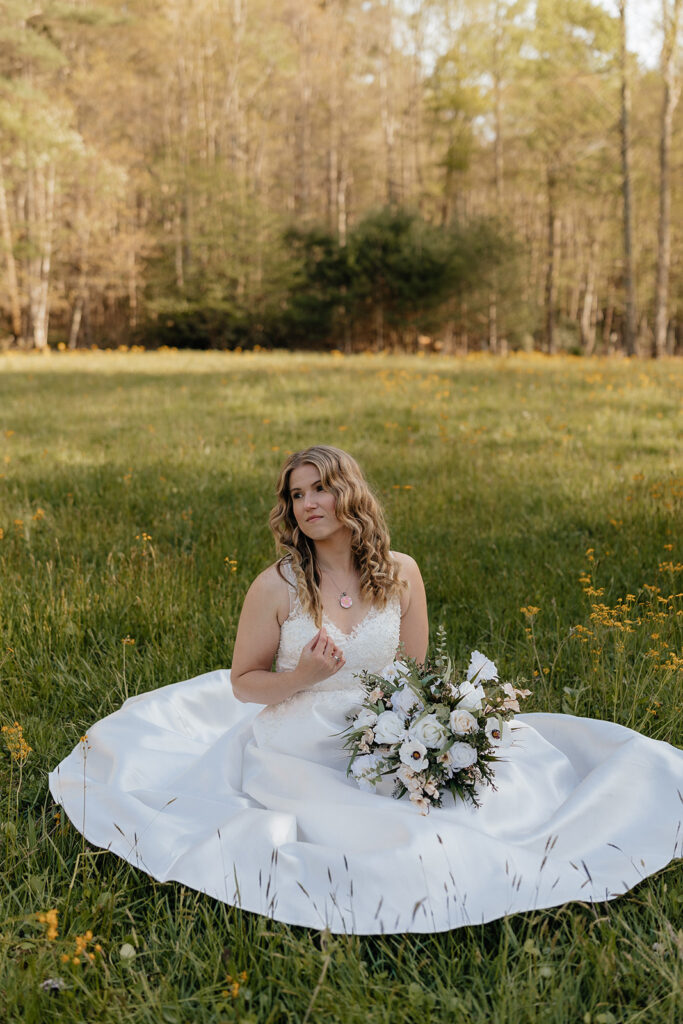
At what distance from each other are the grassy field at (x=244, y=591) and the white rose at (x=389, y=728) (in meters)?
0.60

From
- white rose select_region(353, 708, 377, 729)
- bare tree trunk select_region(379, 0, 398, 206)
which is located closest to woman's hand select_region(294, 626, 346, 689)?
white rose select_region(353, 708, 377, 729)

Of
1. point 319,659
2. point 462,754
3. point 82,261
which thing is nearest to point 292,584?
point 319,659

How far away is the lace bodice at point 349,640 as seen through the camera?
3166 mm

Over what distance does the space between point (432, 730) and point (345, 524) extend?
867 mm

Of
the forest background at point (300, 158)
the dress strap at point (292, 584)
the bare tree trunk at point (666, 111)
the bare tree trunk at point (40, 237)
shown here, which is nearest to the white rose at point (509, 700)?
the dress strap at point (292, 584)

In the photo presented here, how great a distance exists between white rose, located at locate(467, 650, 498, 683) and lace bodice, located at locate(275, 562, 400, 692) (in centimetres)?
46

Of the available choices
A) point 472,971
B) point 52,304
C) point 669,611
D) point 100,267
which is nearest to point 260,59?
point 100,267

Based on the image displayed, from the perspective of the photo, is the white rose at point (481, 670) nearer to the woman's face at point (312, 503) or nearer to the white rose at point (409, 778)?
the white rose at point (409, 778)

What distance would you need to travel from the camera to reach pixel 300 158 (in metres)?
38.7

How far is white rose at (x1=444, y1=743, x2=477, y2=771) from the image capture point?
271cm

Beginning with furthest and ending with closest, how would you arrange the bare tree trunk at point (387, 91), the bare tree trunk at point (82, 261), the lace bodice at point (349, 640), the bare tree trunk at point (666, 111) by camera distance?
the bare tree trunk at point (387, 91) < the bare tree trunk at point (82, 261) < the bare tree trunk at point (666, 111) < the lace bodice at point (349, 640)

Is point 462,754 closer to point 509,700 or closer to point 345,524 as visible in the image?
point 509,700

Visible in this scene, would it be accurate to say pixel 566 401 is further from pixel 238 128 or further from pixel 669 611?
pixel 238 128

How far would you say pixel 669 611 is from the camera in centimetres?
484
